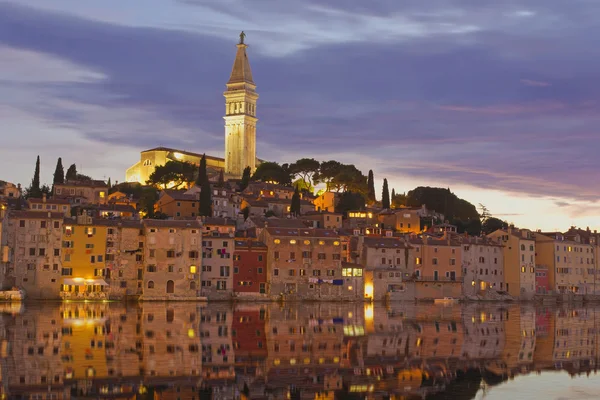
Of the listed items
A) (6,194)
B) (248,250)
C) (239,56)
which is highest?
(239,56)

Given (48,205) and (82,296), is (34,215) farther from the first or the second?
(48,205)

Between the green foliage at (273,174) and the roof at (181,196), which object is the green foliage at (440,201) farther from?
the roof at (181,196)

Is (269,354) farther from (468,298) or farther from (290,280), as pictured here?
(468,298)

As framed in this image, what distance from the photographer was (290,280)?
79938 millimetres

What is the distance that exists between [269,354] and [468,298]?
60.1 m

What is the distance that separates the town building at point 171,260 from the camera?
75.2m

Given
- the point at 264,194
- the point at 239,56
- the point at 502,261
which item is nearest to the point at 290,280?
the point at 502,261

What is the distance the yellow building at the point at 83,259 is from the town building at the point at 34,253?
693 millimetres

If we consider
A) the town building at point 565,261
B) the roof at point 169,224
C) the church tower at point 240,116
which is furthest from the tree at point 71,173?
the town building at point 565,261

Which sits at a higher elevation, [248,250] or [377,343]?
[248,250]

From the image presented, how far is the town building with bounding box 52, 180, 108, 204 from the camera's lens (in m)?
102

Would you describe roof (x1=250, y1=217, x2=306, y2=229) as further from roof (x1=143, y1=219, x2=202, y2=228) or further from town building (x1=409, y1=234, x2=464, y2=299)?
town building (x1=409, y1=234, x2=464, y2=299)

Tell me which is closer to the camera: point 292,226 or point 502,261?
point 292,226

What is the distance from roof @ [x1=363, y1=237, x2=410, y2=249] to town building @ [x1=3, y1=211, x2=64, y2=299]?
96.3 ft
